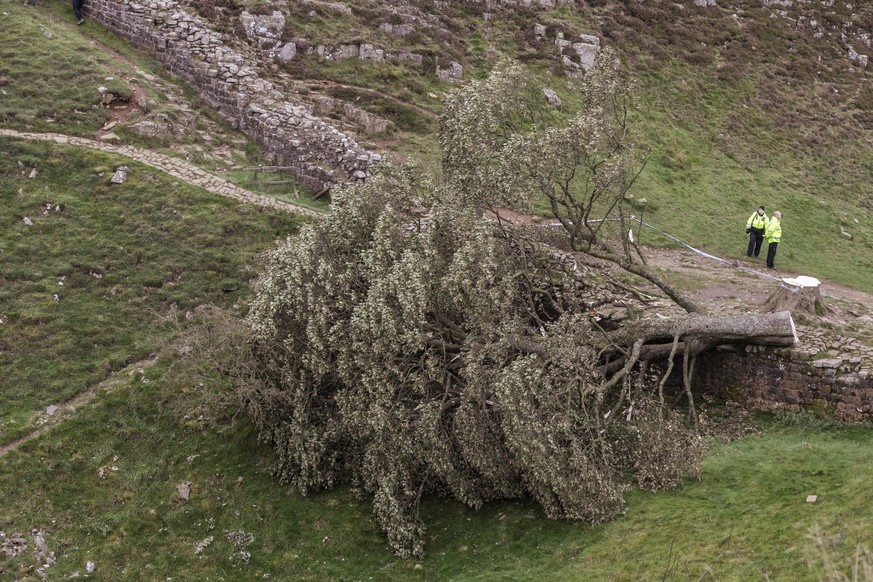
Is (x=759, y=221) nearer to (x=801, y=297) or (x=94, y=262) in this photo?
(x=801, y=297)

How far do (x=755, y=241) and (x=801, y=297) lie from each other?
989cm

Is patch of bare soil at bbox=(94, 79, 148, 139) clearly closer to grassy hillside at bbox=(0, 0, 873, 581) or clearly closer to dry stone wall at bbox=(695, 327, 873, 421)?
grassy hillside at bbox=(0, 0, 873, 581)

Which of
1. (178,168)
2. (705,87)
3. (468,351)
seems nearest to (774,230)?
(705,87)

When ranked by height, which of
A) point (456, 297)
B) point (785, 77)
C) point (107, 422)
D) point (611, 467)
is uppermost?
point (785, 77)

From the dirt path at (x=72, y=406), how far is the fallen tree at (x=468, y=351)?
4.60 meters

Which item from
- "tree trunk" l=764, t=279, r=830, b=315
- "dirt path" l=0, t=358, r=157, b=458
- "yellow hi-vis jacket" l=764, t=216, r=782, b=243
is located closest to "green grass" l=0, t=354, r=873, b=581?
"dirt path" l=0, t=358, r=157, b=458

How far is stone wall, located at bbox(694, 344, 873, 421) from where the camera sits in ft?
70.3

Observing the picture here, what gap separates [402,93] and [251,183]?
33.0ft

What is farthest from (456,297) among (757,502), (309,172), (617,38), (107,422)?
(617,38)

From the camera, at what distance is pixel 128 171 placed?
32469 millimetres

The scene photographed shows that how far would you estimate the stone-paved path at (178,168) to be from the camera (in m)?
32.4

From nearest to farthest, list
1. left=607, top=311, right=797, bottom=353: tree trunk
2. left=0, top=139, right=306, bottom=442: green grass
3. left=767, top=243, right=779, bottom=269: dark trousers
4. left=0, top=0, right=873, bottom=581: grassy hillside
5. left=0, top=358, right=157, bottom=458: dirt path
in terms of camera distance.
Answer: left=0, top=0, right=873, bottom=581: grassy hillside
left=607, top=311, right=797, bottom=353: tree trunk
left=0, top=358, right=157, bottom=458: dirt path
left=0, top=139, right=306, bottom=442: green grass
left=767, top=243, right=779, bottom=269: dark trousers

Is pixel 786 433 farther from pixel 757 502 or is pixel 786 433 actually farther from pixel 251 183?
pixel 251 183

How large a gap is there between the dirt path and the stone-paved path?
8336 millimetres
